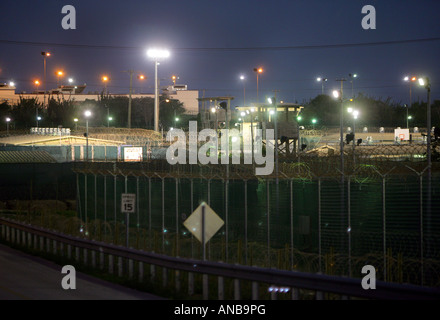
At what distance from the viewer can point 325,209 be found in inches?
627

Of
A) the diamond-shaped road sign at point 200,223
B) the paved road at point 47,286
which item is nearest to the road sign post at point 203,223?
the diamond-shaped road sign at point 200,223

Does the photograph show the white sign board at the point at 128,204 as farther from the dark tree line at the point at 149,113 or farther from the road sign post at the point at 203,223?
the dark tree line at the point at 149,113

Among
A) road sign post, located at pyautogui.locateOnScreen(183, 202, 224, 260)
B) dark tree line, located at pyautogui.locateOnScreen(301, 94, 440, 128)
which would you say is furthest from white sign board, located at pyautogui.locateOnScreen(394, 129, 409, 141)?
road sign post, located at pyautogui.locateOnScreen(183, 202, 224, 260)

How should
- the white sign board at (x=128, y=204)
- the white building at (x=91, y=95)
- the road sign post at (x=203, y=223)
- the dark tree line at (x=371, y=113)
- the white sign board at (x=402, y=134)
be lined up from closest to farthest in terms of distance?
the road sign post at (x=203, y=223)
the white sign board at (x=128, y=204)
the white sign board at (x=402, y=134)
the dark tree line at (x=371, y=113)
the white building at (x=91, y=95)

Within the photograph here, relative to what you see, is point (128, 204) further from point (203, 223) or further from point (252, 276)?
point (252, 276)

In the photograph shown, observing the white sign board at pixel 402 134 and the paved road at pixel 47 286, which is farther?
the white sign board at pixel 402 134

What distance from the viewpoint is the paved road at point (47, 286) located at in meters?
12.0

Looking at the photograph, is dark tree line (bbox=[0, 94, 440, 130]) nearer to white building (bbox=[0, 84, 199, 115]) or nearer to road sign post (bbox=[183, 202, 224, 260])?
white building (bbox=[0, 84, 199, 115])

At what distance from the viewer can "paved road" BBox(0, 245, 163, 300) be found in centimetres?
1196

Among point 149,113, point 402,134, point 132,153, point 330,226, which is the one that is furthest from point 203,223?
point 149,113

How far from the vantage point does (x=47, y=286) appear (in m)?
13.1

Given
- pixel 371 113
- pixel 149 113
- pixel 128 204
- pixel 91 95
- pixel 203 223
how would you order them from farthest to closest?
pixel 91 95 → pixel 149 113 → pixel 371 113 → pixel 128 204 → pixel 203 223

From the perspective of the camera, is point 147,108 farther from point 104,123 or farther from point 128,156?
point 128,156

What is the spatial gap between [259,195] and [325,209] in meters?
4.62
